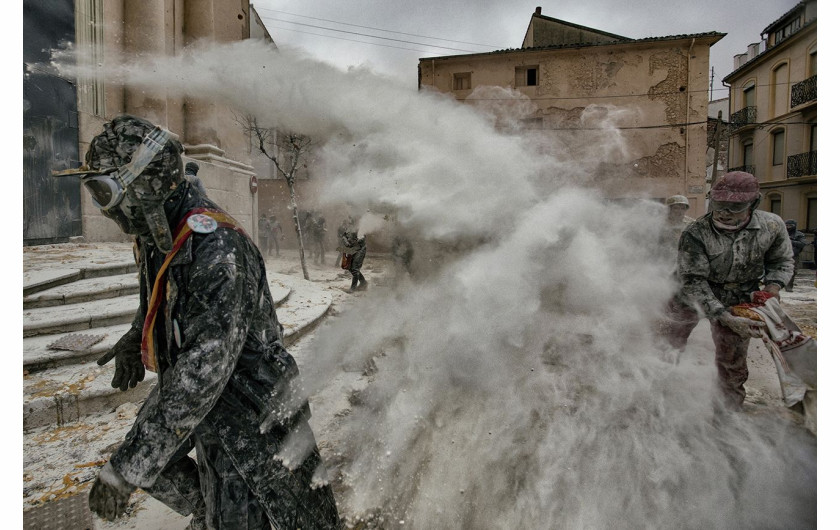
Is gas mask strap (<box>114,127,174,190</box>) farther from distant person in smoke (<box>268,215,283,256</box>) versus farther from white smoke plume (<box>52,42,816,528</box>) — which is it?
distant person in smoke (<box>268,215,283,256</box>)

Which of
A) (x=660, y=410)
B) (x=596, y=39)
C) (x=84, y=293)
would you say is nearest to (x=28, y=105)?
(x=84, y=293)

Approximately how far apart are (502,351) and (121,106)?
8467 mm

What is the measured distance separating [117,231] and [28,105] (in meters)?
2.44

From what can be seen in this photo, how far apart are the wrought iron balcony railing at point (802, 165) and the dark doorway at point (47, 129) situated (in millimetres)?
8510

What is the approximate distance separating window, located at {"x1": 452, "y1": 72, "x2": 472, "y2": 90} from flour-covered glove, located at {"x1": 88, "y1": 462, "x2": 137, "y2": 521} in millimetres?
12367

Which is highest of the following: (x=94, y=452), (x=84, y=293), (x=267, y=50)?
(x=267, y=50)

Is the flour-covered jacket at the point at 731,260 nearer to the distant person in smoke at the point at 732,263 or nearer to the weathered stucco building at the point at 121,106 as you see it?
the distant person in smoke at the point at 732,263

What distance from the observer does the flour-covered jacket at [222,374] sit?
1225 millimetres

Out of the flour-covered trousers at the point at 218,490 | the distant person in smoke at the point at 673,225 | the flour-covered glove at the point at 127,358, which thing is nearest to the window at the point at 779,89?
the distant person in smoke at the point at 673,225

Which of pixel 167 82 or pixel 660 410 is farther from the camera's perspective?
pixel 167 82

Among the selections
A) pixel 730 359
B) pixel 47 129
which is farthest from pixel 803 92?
pixel 47 129

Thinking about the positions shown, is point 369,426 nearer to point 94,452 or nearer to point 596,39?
point 94,452

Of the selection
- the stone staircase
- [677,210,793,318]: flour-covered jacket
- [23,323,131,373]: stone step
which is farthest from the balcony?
[23,323,131,373]: stone step

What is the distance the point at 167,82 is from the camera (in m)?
5.04
